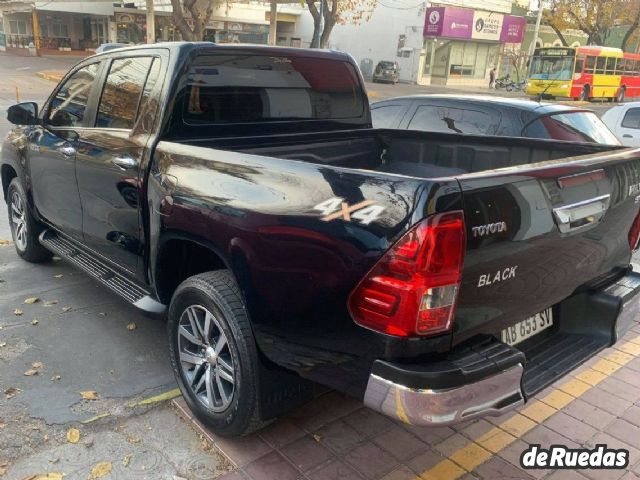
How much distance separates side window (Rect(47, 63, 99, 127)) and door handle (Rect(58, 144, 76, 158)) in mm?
177

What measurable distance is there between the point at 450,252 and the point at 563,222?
28.1 inches

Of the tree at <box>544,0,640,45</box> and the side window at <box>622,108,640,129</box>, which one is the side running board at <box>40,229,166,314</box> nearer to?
the side window at <box>622,108,640,129</box>

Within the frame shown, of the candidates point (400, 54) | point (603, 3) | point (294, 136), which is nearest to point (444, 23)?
point (400, 54)

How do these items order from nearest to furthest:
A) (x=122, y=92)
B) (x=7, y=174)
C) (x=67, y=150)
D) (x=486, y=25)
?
(x=122, y=92) → (x=67, y=150) → (x=7, y=174) → (x=486, y=25)

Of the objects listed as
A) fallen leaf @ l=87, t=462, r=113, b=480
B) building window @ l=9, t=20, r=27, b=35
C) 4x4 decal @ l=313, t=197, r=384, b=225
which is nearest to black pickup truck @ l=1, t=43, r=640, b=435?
4x4 decal @ l=313, t=197, r=384, b=225

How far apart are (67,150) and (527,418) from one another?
3.52 metres

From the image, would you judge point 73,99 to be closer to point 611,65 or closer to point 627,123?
point 627,123

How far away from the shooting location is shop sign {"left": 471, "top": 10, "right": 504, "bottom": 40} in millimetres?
42156

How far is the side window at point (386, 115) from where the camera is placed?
7.02 metres

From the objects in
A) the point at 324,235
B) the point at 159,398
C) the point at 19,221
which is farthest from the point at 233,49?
the point at 19,221

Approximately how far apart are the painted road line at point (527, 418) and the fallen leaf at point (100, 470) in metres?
1.49

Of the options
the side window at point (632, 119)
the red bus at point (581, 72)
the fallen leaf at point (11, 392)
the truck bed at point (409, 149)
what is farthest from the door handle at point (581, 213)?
the red bus at point (581, 72)

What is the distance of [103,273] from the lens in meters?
3.93

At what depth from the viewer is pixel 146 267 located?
3.43 metres
